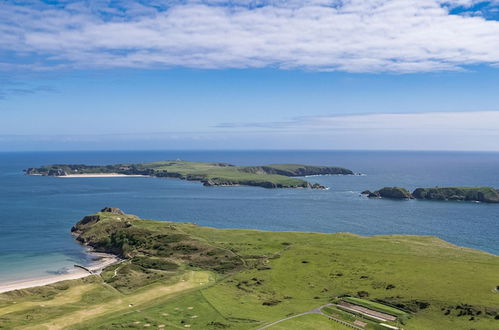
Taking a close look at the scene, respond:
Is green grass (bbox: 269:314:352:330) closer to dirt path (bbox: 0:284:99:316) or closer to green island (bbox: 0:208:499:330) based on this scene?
green island (bbox: 0:208:499:330)

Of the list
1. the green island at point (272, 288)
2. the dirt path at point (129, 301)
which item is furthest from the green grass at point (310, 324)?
the dirt path at point (129, 301)

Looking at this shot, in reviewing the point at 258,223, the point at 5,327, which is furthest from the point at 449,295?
the point at 258,223

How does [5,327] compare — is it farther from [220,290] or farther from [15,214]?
[15,214]

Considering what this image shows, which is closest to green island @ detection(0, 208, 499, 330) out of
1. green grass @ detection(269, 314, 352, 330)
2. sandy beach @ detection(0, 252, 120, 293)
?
green grass @ detection(269, 314, 352, 330)

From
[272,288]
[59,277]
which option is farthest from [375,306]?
[59,277]

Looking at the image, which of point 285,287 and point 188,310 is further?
point 285,287

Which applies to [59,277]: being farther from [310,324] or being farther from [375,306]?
[375,306]

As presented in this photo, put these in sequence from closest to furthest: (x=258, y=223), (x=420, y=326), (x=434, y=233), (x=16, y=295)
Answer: (x=420, y=326) → (x=16, y=295) → (x=434, y=233) → (x=258, y=223)
